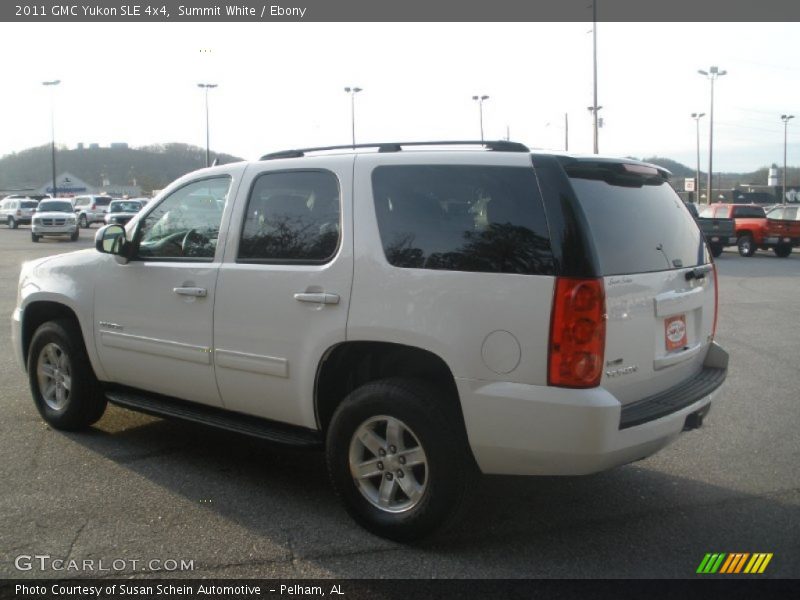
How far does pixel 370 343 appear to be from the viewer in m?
4.03

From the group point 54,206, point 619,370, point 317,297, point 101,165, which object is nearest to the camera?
point 619,370

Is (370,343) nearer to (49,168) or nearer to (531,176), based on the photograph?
(531,176)

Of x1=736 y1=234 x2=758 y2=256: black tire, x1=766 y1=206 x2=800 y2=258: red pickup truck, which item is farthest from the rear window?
x1=736 y1=234 x2=758 y2=256: black tire

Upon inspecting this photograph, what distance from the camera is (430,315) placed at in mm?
3723

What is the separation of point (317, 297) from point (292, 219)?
58cm

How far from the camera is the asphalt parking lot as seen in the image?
146 inches

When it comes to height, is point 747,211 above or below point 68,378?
above

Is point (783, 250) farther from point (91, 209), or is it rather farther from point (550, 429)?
point (91, 209)

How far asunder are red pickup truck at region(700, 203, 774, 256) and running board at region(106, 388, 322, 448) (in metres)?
25.7

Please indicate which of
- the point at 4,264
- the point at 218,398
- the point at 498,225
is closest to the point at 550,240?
the point at 498,225

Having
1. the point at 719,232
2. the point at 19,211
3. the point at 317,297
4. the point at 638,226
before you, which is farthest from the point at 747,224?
the point at 19,211

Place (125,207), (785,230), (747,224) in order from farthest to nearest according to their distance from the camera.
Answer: (125,207) < (747,224) < (785,230)

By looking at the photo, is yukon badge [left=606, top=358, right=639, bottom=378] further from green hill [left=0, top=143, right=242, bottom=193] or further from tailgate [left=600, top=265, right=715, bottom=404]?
green hill [left=0, top=143, right=242, bottom=193]

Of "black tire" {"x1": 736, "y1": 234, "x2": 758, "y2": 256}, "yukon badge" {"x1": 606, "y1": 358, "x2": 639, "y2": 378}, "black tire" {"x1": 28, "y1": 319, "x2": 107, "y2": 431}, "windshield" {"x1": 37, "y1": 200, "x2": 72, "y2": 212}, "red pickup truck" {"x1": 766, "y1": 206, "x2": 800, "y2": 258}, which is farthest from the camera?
"windshield" {"x1": 37, "y1": 200, "x2": 72, "y2": 212}
